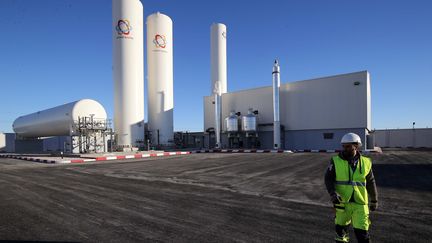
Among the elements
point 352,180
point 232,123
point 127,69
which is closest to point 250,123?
point 232,123

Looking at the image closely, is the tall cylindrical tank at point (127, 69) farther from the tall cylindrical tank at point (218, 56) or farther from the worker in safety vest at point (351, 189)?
the worker in safety vest at point (351, 189)

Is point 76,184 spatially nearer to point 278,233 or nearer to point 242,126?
point 278,233

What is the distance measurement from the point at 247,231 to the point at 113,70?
34.3m

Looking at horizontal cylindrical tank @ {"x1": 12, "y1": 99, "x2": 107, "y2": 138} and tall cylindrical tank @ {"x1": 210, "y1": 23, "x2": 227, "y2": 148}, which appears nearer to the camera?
horizontal cylindrical tank @ {"x1": 12, "y1": 99, "x2": 107, "y2": 138}

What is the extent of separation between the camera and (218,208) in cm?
723

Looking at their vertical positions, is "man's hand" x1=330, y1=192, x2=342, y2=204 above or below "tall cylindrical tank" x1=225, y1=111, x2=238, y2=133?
below

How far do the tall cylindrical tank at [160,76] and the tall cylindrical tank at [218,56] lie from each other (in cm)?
789

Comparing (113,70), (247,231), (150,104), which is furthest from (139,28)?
(247,231)

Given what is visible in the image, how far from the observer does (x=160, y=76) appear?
40.4m

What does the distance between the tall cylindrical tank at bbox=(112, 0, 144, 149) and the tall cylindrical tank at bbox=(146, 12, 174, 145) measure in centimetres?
319

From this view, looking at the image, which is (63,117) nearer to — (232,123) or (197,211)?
(232,123)

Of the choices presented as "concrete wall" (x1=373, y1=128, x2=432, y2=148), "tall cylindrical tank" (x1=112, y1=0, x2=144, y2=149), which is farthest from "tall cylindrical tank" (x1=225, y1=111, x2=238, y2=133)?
"concrete wall" (x1=373, y1=128, x2=432, y2=148)

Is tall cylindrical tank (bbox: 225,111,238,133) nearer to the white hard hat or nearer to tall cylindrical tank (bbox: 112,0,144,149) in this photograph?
tall cylindrical tank (bbox: 112,0,144,149)

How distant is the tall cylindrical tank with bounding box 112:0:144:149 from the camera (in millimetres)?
35625
